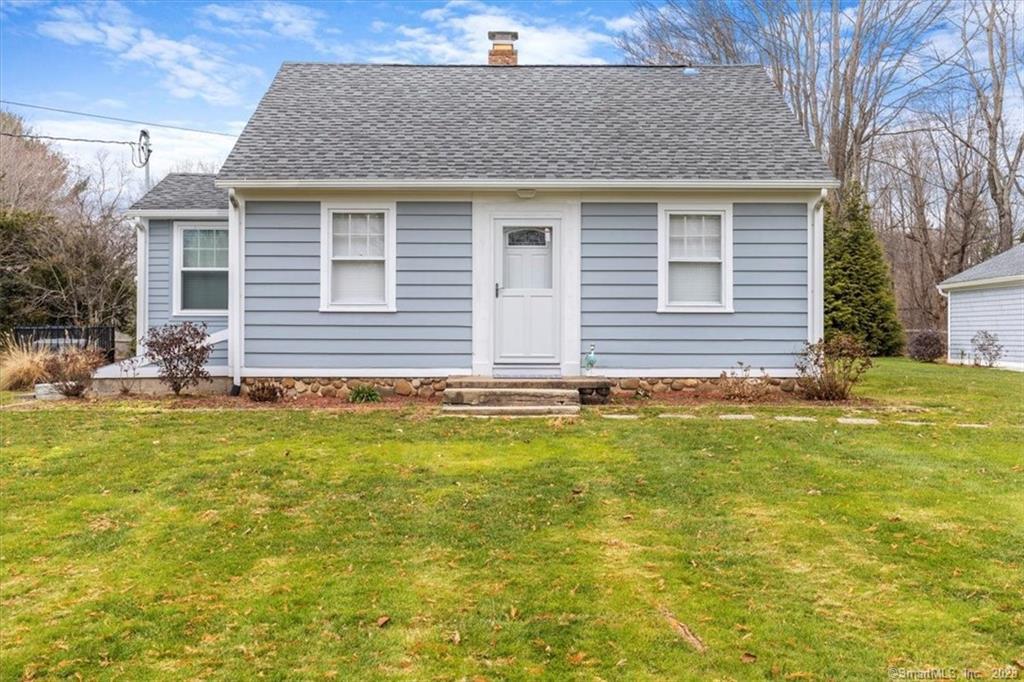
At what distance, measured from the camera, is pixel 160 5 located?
1720 centimetres

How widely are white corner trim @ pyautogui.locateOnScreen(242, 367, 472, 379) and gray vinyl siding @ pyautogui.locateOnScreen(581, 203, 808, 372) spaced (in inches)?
85.3

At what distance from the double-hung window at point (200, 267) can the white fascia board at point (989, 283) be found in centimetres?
1758

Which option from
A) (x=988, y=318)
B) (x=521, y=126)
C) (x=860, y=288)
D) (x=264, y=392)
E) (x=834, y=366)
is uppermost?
(x=521, y=126)

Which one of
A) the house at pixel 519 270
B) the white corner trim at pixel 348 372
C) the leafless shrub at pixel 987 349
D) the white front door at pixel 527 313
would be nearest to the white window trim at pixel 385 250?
Answer: the house at pixel 519 270

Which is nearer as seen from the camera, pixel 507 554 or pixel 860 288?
pixel 507 554

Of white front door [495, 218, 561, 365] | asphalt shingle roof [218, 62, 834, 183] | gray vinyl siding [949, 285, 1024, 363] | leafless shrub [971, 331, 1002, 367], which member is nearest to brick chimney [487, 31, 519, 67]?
asphalt shingle roof [218, 62, 834, 183]

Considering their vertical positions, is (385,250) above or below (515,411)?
above

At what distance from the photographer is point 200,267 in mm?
11492

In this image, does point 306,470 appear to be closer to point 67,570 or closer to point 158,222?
point 67,570

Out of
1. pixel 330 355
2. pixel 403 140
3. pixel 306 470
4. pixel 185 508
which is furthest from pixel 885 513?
pixel 403 140

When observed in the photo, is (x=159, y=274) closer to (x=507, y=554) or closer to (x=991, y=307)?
(x=507, y=554)

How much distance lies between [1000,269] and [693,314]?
43.7 feet

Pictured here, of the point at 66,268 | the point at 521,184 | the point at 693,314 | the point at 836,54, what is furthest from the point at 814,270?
the point at 836,54

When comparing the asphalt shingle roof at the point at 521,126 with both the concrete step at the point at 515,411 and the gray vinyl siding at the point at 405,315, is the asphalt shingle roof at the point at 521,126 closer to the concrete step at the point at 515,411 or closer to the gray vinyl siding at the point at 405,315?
the gray vinyl siding at the point at 405,315
